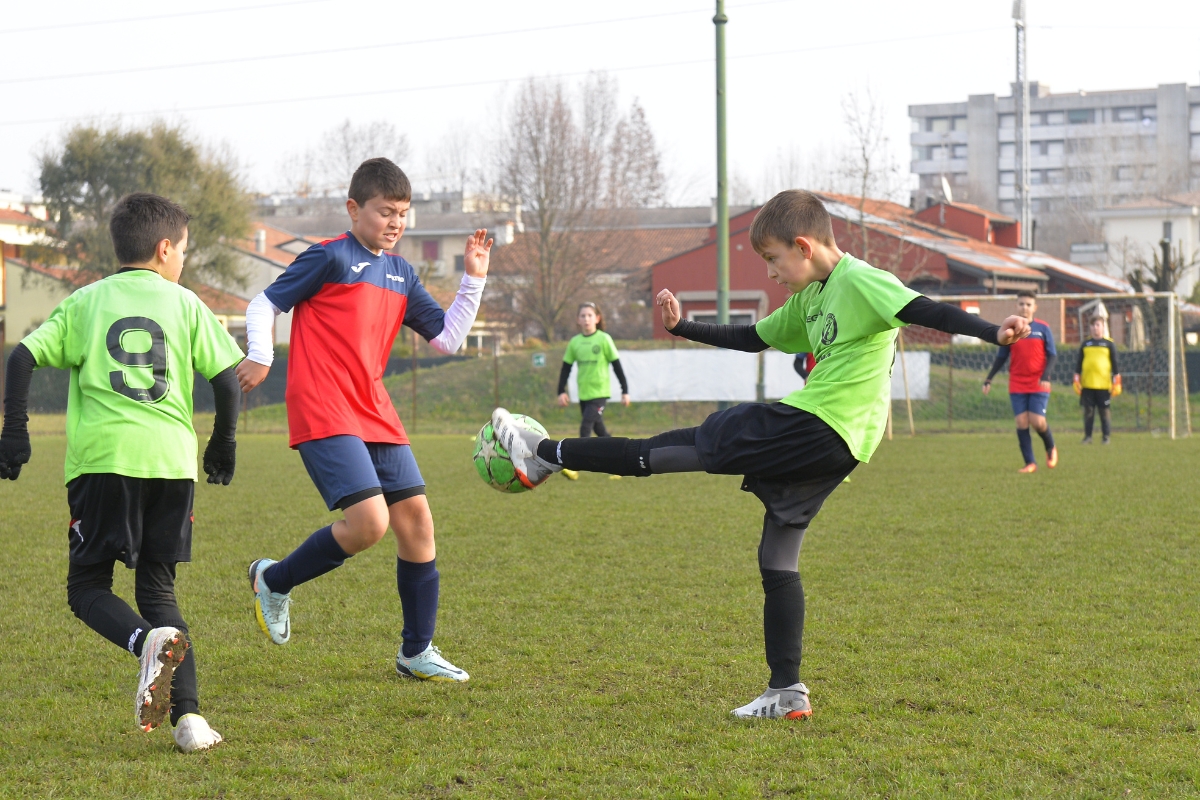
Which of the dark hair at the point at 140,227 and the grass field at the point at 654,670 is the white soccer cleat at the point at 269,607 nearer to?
the grass field at the point at 654,670

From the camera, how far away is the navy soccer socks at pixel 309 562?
14.4 feet

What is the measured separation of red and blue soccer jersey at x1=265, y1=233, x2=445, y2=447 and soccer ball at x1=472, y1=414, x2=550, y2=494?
31cm

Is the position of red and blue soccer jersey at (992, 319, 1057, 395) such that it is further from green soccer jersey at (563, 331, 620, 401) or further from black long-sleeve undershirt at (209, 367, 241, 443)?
black long-sleeve undershirt at (209, 367, 241, 443)

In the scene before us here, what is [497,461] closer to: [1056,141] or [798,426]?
[798,426]

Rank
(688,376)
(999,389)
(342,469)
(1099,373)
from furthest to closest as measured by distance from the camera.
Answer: (999,389)
(688,376)
(1099,373)
(342,469)

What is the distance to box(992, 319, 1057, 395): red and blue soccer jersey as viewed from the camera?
41.1ft

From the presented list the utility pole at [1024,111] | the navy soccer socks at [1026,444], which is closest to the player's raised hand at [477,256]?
the navy soccer socks at [1026,444]

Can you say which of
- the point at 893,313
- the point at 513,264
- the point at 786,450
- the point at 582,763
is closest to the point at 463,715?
the point at 582,763

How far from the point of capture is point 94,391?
3648 millimetres

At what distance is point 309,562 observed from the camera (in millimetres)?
4441

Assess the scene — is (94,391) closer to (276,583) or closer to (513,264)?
(276,583)

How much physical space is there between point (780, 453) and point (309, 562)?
6.12 feet

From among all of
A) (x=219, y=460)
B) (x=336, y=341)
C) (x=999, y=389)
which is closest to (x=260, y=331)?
(x=336, y=341)

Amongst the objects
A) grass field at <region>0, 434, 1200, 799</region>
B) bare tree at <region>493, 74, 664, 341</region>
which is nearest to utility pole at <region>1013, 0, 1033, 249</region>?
bare tree at <region>493, 74, 664, 341</region>
